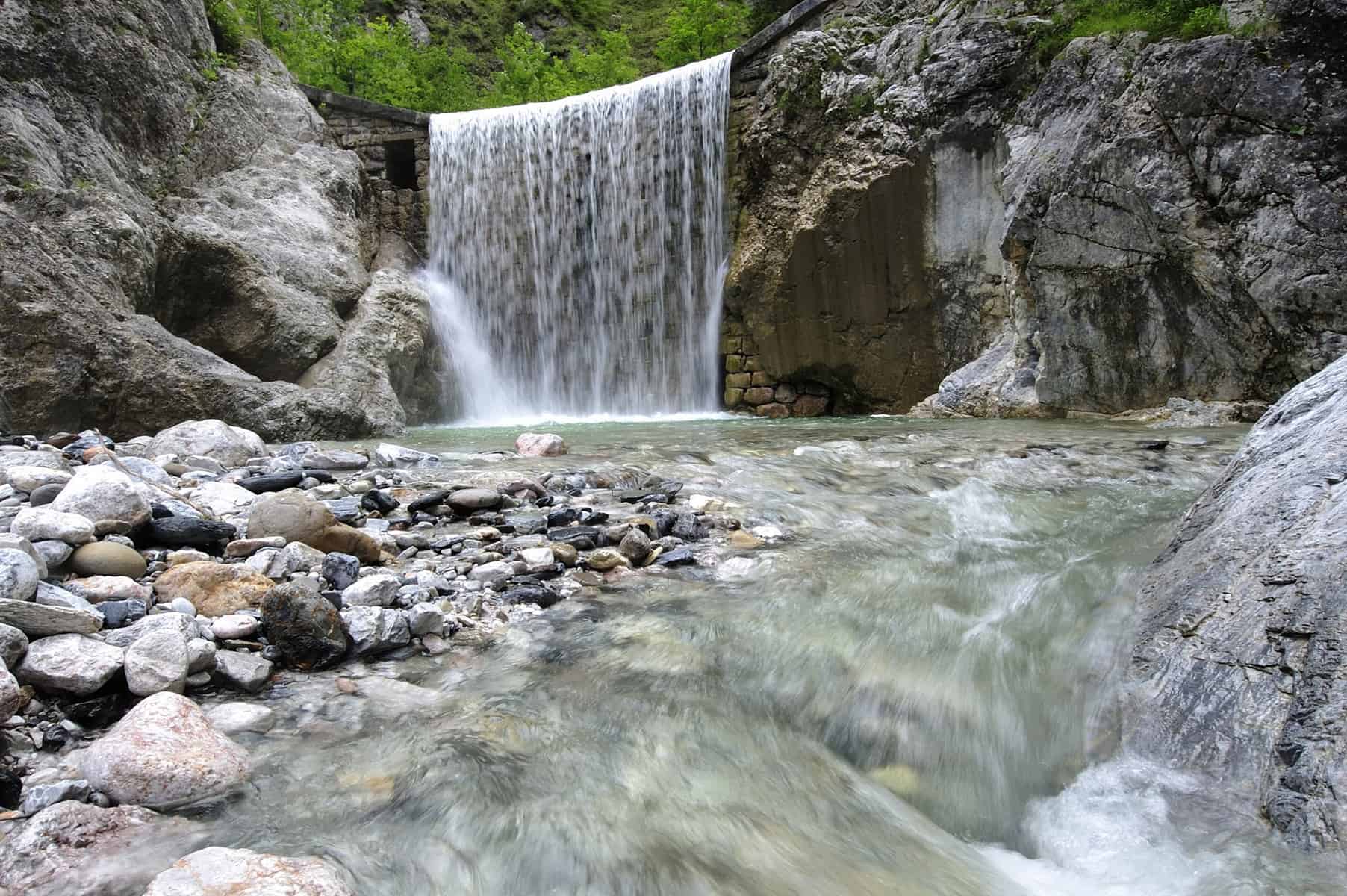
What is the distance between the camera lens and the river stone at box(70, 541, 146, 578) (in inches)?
103

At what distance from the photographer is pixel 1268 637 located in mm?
1948

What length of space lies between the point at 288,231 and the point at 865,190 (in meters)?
7.85

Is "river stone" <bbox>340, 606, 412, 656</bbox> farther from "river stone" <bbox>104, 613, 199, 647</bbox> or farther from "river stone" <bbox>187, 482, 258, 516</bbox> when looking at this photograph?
"river stone" <bbox>187, 482, 258, 516</bbox>

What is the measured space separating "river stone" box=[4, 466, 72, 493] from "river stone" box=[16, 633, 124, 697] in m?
1.78

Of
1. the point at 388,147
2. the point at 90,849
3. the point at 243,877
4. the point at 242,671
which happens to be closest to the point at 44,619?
the point at 242,671

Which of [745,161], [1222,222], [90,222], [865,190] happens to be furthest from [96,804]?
[745,161]

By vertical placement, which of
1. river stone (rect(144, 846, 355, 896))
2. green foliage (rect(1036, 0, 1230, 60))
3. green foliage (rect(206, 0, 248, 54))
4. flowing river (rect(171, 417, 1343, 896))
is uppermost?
green foliage (rect(206, 0, 248, 54))

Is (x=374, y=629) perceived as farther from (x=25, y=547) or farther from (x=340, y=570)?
(x=25, y=547)

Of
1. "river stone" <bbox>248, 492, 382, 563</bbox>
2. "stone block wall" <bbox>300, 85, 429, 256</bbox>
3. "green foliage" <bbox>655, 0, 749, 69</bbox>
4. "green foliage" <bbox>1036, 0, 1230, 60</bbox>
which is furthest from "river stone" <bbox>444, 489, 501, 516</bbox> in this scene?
"green foliage" <bbox>655, 0, 749, 69</bbox>

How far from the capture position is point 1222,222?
7.89 m

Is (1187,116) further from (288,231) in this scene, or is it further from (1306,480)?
(288,231)

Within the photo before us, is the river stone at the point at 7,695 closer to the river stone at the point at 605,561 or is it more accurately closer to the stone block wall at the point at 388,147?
the river stone at the point at 605,561

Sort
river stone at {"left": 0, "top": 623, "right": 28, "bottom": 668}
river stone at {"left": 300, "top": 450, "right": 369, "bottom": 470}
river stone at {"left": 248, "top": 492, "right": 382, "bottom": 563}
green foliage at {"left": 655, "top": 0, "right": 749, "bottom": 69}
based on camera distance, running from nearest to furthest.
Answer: river stone at {"left": 0, "top": 623, "right": 28, "bottom": 668} → river stone at {"left": 248, "top": 492, "right": 382, "bottom": 563} → river stone at {"left": 300, "top": 450, "right": 369, "bottom": 470} → green foliage at {"left": 655, "top": 0, "right": 749, "bottom": 69}

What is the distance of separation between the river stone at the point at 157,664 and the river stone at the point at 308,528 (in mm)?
1086
